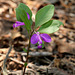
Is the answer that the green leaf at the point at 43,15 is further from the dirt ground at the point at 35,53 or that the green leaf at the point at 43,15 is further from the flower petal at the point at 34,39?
the dirt ground at the point at 35,53

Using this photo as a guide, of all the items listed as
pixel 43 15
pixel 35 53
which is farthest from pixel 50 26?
pixel 35 53

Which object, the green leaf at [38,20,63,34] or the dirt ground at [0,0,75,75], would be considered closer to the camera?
the green leaf at [38,20,63,34]

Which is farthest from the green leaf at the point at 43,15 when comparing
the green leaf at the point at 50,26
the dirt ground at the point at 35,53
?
the dirt ground at the point at 35,53

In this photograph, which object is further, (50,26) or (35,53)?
(35,53)

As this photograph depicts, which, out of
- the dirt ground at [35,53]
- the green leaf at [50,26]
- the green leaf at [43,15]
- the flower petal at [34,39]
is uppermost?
the green leaf at [43,15]

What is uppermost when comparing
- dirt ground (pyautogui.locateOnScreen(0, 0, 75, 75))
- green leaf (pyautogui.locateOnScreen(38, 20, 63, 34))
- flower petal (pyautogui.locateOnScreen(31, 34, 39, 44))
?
green leaf (pyautogui.locateOnScreen(38, 20, 63, 34))

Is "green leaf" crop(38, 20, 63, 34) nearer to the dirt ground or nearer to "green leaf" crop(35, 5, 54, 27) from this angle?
"green leaf" crop(35, 5, 54, 27)

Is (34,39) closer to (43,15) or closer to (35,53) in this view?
(43,15)

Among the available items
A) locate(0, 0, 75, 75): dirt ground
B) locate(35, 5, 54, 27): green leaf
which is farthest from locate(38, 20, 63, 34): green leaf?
locate(0, 0, 75, 75): dirt ground

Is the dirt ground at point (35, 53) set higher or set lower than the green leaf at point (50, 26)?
lower

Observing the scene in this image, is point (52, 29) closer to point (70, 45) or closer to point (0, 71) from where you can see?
point (0, 71)

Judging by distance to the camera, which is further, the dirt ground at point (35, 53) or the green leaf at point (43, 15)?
the dirt ground at point (35, 53)

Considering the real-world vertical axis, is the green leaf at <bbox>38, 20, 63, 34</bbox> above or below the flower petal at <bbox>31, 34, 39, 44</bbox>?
above
